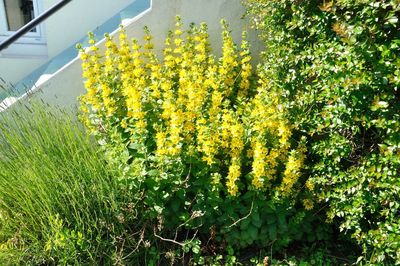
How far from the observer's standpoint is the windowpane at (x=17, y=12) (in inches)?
226

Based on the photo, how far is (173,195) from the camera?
10.2 feet

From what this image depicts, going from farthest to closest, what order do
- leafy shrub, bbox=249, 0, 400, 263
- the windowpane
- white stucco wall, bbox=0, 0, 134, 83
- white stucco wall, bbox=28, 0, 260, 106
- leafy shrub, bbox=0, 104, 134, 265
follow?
the windowpane < white stucco wall, bbox=0, 0, 134, 83 < white stucco wall, bbox=28, 0, 260, 106 < leafy shrub, bbox=0, 104, 134, 265 < leafy shrub, bbox=249, 0, 400, 263

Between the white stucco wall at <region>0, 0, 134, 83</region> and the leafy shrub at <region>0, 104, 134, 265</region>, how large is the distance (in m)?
2.05

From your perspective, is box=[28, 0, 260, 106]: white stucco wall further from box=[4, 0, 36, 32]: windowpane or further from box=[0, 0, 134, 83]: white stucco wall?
box=[4, 0, 36, 32]: windowpane

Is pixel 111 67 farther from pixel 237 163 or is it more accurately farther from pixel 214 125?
pixel 237 163

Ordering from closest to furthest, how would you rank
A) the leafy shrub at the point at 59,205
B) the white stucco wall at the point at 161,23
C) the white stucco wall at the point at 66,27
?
1. the leafy shrub at the point at 59,205
2. the white stucco wall at the point at 161,23
3. the white stucco wall at the point at 66,27

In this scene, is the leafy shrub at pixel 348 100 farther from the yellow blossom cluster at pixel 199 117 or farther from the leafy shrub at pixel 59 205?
the leafy shrub at pixel 59 205

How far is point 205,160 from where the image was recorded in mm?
3041

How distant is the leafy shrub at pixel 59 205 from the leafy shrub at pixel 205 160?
18 cm

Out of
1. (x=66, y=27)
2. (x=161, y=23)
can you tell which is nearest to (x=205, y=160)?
(x=161, y=23)

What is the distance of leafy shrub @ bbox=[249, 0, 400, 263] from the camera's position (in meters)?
2.51

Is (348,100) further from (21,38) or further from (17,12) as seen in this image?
(17,12)

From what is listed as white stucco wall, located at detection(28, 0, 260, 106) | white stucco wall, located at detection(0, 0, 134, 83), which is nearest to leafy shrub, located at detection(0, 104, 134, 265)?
white stucco wall, located at detection(28, 0, 260, 106)

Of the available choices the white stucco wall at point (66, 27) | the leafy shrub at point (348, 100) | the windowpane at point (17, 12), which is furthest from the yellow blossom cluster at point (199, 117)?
the windowpane at point (17, 12)
